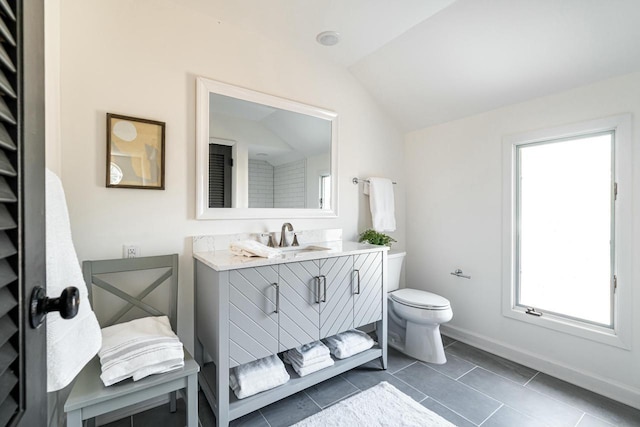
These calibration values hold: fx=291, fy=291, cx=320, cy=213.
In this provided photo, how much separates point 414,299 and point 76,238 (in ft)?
7.71

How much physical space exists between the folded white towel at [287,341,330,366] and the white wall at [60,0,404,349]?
69 cm

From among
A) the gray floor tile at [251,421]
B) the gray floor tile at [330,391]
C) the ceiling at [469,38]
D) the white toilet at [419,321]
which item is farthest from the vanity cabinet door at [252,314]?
the ceiling at [469,38]

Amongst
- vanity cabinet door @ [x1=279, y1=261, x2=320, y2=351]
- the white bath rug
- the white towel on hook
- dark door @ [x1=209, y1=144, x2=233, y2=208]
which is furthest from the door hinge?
the white towel on hook

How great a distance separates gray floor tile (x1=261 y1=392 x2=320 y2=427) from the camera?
1.70 metres

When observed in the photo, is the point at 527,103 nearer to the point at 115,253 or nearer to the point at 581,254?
the point at 581,254

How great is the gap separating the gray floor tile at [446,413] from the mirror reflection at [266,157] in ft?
5.18

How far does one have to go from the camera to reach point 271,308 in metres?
1.67

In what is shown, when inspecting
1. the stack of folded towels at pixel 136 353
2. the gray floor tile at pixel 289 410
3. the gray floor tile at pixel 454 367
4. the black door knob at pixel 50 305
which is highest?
the black door knob at pixel 50 305

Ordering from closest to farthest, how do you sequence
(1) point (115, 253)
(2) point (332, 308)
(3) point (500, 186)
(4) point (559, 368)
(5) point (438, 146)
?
(1) point (115, 253), (2) point (332, 308), (4) point (559, 368), (3) point (500, 186), (5) point (438, 146)

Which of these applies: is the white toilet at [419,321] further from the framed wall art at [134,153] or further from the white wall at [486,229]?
the framed wall art at [134,153]

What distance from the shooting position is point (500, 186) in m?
Answer: 2.48

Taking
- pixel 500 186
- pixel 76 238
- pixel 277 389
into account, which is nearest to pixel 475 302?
pixel 500 186

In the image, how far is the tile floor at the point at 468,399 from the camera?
67.0 inches

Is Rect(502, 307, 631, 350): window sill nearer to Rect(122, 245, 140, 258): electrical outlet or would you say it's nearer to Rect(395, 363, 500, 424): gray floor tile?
Rect(395, 363, 500, 424): gray floor tile
